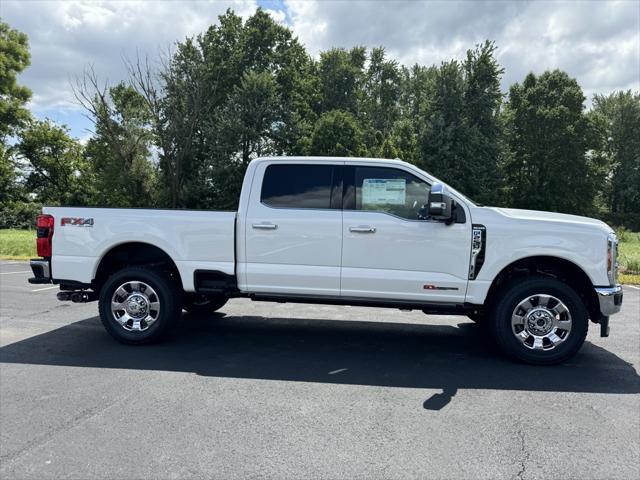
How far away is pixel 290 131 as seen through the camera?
36.5m

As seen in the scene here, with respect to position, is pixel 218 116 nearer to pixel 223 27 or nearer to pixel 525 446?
pixel 223 27

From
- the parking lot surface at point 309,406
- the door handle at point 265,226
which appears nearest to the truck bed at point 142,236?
the door handle at point 265,226

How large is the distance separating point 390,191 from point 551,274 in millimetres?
1971

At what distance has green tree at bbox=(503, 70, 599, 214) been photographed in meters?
45.1

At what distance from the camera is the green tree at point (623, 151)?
187 feet

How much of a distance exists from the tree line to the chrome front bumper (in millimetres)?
24536

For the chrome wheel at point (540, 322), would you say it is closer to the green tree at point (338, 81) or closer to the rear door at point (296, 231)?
the rear door at point (296, 231)

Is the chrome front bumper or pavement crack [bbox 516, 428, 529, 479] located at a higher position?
the chrome front bumper

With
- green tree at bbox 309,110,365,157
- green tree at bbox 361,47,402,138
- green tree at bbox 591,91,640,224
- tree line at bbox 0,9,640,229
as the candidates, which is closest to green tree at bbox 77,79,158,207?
tree line at bbox 0,9,640,229

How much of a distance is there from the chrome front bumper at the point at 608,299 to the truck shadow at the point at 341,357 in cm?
64

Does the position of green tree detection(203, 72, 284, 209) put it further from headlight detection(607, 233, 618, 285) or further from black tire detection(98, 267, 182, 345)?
headlight detection(607, 233, 618, 285)

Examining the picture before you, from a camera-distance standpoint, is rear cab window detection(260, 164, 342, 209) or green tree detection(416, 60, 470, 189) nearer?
rear cab window detection(260, 164, 342, 209)

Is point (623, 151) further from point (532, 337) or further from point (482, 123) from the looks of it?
point (532, 337)

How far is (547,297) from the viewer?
17.1 ft
